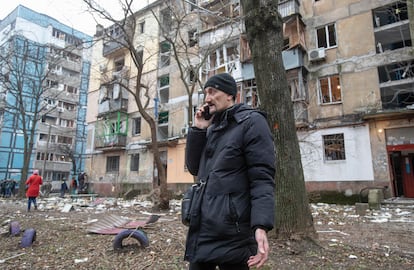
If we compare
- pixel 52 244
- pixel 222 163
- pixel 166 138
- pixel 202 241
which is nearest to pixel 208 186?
pixel 222 163

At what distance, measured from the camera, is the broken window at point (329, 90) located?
1452 cm

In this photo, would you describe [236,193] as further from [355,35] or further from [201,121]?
[355,35]

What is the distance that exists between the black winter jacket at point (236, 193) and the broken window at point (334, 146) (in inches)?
539

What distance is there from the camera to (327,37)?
15211 millimetres

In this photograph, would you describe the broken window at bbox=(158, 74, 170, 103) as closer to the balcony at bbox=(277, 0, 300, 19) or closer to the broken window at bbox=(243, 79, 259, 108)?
the broken window at bbox=(243, 79, 259, 108)

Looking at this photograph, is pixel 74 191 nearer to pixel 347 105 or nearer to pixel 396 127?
pixel 347 105

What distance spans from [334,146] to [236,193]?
550 inches

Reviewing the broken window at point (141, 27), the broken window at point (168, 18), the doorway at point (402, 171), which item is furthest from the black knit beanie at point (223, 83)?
the broken window at point (141, 27)

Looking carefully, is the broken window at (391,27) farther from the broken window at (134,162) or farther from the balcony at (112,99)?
the balcony at (112,99)

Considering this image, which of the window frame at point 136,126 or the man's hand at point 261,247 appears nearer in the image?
the man's hand at point 261,247

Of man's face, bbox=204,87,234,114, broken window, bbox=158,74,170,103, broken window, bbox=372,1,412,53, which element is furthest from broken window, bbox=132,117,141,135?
man's face, bbox=204,87,234,114

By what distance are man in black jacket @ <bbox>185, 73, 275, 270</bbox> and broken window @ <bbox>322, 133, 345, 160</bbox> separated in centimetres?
1367

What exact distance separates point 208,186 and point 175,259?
2.61 m

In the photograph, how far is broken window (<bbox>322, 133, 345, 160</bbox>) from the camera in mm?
13867
